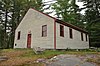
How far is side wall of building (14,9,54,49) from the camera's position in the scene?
62.6 ft

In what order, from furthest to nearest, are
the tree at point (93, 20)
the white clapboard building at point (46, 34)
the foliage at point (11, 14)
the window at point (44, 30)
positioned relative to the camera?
the foliage at point (11, 14), the tree at point (93, 20), the window at point (44, 30), the white clapboard building at point (46, 34)

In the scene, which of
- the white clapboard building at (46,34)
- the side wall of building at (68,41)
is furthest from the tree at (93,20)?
the white clapboard building at (46,34)

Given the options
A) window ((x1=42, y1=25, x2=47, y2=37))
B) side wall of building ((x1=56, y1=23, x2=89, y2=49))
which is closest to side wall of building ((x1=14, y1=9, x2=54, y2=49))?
window ((x1=42, y1=25, x2=47, y2=37))

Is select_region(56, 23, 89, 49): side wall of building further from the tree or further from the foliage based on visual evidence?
the foliage

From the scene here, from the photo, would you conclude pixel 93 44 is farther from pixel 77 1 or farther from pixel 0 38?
pixel 0 38

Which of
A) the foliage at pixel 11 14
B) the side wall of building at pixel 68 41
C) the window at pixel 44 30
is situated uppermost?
the foliage at pixel 11 14

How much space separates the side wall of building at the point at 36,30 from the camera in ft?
62.6

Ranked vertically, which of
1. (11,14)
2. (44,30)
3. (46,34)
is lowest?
(46,34)

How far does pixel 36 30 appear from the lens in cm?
2091

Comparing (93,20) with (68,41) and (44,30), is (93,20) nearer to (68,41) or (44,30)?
(68,41)

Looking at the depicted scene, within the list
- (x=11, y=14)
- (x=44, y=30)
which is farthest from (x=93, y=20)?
(x=11, y=14)

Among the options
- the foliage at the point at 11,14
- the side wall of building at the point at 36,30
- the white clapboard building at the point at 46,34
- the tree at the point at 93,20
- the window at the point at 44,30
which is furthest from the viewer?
the foliage at the point at 11,14

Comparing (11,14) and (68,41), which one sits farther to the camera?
(11,14)

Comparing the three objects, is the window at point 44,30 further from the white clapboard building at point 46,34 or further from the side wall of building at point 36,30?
the side wall of building at point 36,30
